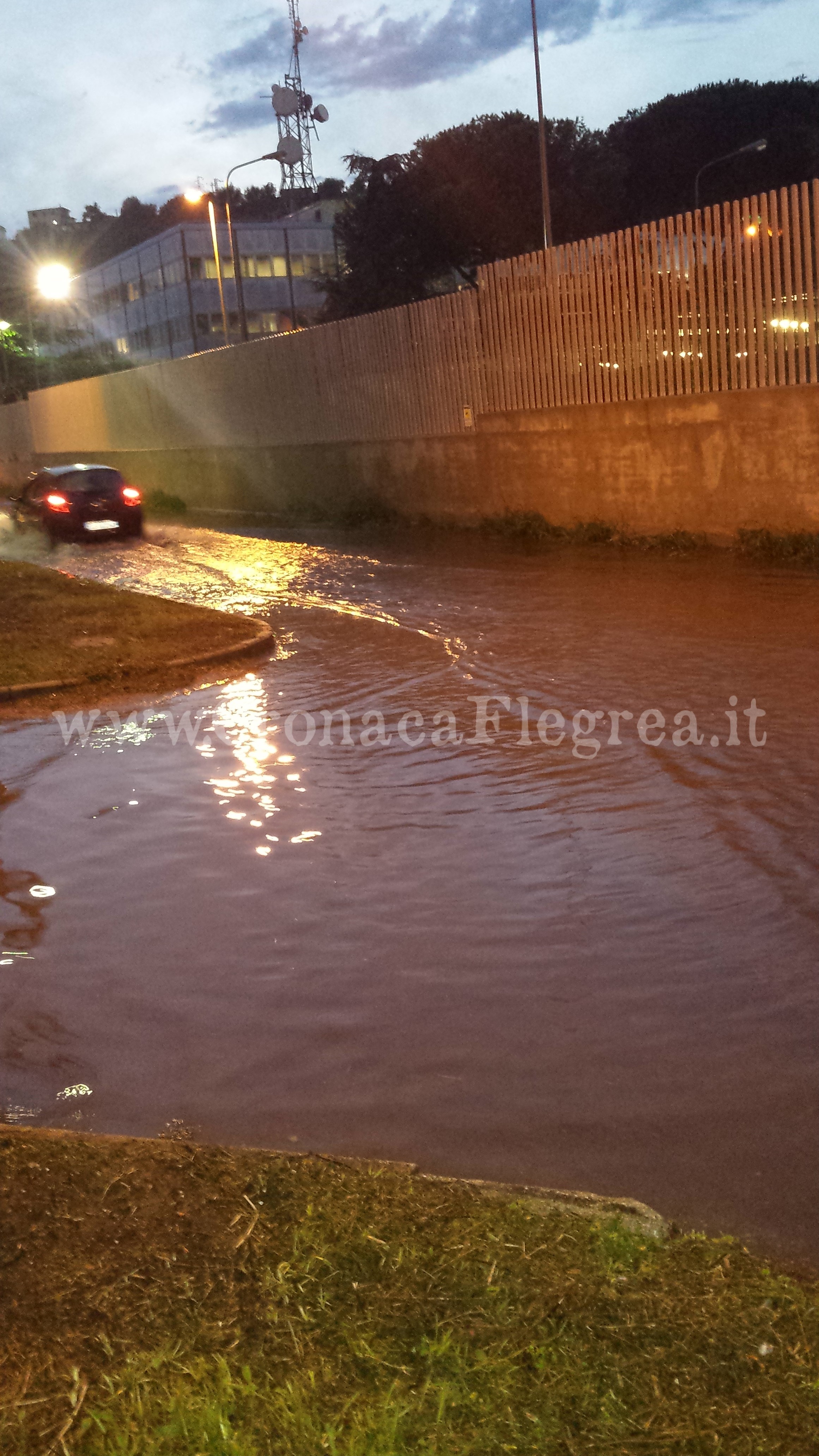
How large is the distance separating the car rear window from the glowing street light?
1826 cm

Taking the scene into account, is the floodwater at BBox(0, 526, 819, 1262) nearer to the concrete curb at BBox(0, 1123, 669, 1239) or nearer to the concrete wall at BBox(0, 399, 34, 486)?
the concrete curb at BBox(0, 1123, 669, 1239)

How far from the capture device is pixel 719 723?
28.8ft

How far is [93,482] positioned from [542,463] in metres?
8.86

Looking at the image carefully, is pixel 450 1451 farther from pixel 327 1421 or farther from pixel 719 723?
pixel 719 723

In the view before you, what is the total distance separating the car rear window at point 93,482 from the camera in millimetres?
24703

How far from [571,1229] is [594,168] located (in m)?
60.4

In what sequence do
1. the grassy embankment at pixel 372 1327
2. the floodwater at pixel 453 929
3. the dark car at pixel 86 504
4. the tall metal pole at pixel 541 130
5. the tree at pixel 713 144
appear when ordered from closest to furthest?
the grassy embankment at pixel 372 1327, the floodwater at pixel 453 929, the dark car at pixel 86 504, the tall metal pole at pixel 541 130, the tree at pixel 713 144

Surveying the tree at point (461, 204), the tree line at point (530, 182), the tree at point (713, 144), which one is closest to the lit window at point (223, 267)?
the tree line at point (530, 182)

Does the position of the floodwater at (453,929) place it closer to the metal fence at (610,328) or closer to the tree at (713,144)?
the metal fence at (610,328)

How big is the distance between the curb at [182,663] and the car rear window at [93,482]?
12.0 metres

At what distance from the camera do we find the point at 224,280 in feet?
269

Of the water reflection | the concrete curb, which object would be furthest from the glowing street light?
the concrete curb

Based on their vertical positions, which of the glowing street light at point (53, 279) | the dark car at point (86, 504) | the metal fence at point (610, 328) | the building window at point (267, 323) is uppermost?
the building window at point (267, 323)

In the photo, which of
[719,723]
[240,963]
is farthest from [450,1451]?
[719,723]
